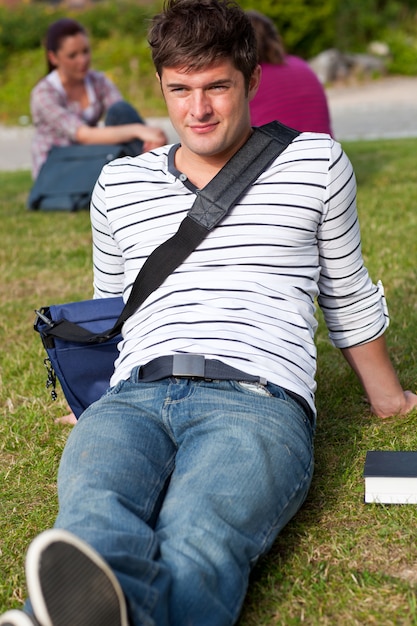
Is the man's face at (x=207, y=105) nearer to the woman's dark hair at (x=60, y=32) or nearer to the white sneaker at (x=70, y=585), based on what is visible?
the white sneaker at (x=70, y=585)

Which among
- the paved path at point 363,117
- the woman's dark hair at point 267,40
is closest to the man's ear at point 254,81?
the woman's dark hair at point 267,40

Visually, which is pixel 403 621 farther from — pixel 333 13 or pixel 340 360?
pixel 333 13

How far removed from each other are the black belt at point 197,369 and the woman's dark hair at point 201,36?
2.65 feet

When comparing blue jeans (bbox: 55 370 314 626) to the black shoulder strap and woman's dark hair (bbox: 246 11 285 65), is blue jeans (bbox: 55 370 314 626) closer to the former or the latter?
the black shoulder strap

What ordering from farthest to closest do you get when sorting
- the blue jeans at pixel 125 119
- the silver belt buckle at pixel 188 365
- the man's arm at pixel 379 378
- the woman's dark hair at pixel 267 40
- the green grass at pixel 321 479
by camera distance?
the blue jeans at pixel 125 119, the woman's dark hair at pixel 267 40, the man's arm at pixel 379 378, the silver belt buckle at pixel 188 365, the green grass at pixel 321 479

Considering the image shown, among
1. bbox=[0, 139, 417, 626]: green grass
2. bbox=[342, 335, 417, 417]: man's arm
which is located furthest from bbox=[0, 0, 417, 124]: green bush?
bbox=[342, 335, 417, 417]: man's arm

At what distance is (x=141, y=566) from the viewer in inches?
79.2

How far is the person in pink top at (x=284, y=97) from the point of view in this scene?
7188mm

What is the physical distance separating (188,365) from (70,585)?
860mm

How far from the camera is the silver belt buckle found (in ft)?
8.59

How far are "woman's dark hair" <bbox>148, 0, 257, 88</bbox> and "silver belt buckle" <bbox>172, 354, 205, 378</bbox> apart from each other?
2.63ft

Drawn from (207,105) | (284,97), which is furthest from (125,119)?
(207,105)

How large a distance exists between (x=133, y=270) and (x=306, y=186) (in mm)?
571

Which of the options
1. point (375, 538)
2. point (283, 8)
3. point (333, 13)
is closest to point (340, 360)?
Result: point (375, 538)
